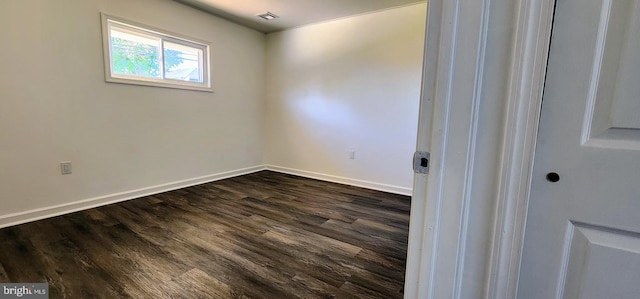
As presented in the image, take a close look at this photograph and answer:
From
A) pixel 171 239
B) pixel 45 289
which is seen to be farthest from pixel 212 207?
pixel 45 289

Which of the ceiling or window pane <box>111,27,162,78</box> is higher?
the ceiling

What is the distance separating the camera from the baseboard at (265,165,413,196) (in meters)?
3.55

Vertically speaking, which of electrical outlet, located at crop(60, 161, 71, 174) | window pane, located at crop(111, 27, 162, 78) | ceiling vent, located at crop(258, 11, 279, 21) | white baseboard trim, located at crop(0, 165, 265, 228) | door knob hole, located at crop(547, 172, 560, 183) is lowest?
white baseboard trim, located at crop(0, 165, 265, 228)

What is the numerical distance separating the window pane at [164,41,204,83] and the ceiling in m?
0.55

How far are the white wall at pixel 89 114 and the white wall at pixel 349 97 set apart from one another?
89 centimetres

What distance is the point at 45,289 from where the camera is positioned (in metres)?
1.53

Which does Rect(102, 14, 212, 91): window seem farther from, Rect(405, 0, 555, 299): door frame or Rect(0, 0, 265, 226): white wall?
Rect(405, 0, 555, 299): door frame

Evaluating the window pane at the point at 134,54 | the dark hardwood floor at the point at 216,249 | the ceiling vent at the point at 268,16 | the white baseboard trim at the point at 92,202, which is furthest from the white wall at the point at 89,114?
the ceiling vent at the point at 268,16

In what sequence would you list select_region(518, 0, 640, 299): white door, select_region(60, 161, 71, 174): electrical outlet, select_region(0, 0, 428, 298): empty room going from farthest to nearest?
select_region(60, 161, 71, 174): electrical outlet → select_region(0, 0, 428, 298): empty room → select_region(518, 0, 640, 299): white door

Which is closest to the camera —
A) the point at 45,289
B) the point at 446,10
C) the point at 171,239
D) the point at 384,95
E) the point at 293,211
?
the point at 446,10

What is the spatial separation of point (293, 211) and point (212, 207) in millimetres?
870

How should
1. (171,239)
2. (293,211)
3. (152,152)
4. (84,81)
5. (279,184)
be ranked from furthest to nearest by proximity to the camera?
1. (279,184)
2. (152,152)
3. (293,211)
4. (84,81)
5. (171,239)

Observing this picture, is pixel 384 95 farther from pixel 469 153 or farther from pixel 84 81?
pixel 84 81

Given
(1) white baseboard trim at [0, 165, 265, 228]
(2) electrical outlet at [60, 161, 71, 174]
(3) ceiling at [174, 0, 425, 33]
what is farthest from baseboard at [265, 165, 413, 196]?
(2) electrical outlet at [60, 161, 71, 174]
